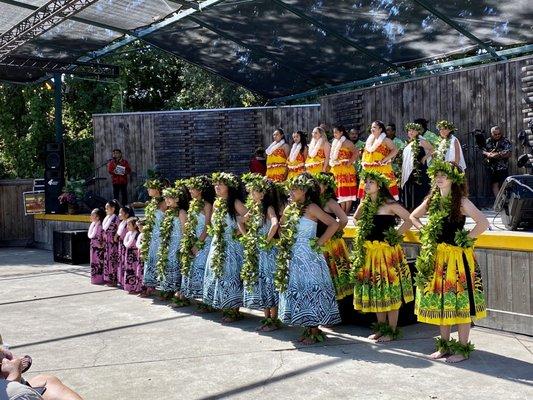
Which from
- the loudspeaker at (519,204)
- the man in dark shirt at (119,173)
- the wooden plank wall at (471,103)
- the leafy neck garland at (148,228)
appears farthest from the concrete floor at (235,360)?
the man in dark shirt at (119,173)

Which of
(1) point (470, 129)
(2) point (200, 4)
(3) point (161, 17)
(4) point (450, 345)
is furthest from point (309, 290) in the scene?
(3) point (161, 17)

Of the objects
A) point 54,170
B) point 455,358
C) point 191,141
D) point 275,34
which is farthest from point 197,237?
point 54,170

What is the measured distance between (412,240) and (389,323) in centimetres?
136

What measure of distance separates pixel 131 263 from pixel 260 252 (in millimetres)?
3292

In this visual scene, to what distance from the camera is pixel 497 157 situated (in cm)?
1059

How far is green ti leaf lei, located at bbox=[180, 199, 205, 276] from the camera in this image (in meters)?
7.94

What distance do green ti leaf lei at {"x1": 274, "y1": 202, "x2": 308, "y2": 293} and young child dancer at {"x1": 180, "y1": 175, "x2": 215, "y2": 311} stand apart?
1672 mm

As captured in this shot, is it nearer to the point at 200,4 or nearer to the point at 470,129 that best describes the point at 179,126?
the point at 200,4

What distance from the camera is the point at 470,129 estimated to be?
1212 cm

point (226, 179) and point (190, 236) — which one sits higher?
point (226, 179)

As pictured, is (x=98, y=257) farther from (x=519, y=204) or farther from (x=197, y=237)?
(x=519, y=204)

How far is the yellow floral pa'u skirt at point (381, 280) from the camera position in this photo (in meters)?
6.17

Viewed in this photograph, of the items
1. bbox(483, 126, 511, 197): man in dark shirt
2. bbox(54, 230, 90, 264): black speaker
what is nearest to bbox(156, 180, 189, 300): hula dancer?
bbox(483, 126, 511, 197): man in dark shirt

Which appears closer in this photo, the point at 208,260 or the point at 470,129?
the point at 208,260
